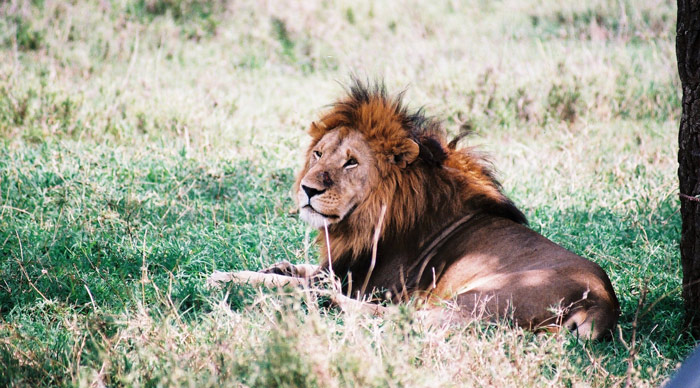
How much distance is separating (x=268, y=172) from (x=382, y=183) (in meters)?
2.21

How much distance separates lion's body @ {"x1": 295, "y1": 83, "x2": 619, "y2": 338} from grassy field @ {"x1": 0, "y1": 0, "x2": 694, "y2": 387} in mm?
389

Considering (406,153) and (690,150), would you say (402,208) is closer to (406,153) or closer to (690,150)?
(406,153)

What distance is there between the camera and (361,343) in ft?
8.88

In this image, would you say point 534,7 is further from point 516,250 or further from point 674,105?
point 516,250

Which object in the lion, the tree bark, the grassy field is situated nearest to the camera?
the grassy field

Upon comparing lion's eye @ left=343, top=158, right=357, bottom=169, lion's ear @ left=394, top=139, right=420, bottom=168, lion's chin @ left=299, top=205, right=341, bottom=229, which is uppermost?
lion's ear @ left=394, top=139, right=420, bottom=168

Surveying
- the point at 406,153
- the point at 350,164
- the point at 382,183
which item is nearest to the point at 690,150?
the point at 406,153

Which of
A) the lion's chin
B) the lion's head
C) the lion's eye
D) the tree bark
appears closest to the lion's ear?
the lion's head

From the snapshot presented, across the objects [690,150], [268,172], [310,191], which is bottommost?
[268,172]

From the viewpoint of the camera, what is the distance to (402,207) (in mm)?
3980

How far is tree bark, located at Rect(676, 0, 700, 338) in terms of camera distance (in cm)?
336

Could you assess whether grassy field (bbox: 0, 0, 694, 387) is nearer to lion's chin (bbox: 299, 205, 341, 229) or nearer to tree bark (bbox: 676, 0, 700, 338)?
tree bark (bbox: 676, 0, 700, 338)

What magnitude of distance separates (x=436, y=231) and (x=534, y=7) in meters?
8.70

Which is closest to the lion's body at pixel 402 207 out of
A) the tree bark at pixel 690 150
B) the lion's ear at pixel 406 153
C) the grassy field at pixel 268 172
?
the lion's ear at pixel 406 153
